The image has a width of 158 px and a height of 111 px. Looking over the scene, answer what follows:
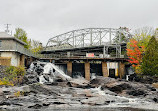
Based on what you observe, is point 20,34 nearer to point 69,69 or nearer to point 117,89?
point 69,69

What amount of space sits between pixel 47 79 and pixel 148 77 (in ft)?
64.9

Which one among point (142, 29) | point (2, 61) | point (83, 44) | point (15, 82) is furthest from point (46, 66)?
point (142, 29)

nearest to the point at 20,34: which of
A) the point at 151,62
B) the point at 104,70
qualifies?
the point at 104,70

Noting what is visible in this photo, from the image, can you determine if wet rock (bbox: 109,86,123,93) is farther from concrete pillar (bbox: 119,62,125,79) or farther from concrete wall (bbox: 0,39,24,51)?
concrete pillar (bbox: 119,62,125,79)

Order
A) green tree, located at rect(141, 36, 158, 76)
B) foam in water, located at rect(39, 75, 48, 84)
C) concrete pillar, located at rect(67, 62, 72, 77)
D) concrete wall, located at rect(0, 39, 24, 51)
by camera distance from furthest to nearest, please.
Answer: concrete pillar, located at rect(67, 62, 72, 77), concrete wall, located at rect(0, 39, 24, 51), foam in water, located at rect(39, 75, 48, 84), green tree, located at rect(141, 36, 158, 76)

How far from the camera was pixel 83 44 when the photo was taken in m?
68.1

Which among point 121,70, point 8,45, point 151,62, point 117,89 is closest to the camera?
point 117,89

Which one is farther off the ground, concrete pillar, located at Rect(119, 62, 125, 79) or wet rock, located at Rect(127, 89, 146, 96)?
concrete pillar, located at Rect(119, 62, 125, 79)

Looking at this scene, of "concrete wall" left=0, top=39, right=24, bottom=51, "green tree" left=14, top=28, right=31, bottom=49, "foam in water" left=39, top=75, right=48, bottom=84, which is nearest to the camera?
"foam in water" left=39, top=75, right=48, bottom=84

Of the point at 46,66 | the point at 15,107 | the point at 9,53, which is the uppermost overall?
the point at 9,53

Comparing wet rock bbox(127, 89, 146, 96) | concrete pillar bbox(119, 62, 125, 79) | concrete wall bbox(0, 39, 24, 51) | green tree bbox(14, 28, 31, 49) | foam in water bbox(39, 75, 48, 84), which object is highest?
green tree bbox(14, 28, 31, 49)

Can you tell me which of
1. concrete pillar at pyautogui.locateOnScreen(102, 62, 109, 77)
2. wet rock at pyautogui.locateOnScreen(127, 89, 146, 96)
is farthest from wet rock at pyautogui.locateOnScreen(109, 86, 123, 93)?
concrete pillar at pyautogui.locateOnScreen(102, 62, 109, 77)

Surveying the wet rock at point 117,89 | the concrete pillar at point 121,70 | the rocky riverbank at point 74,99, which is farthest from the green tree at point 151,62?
the concrete pillar at point 121,70

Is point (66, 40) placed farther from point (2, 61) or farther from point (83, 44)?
point (2, 61)
